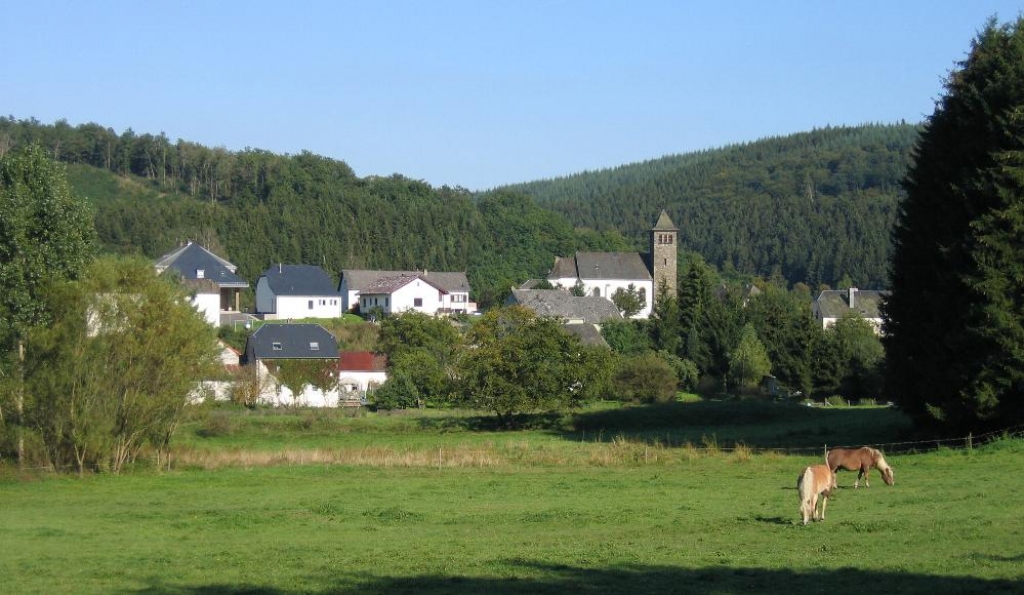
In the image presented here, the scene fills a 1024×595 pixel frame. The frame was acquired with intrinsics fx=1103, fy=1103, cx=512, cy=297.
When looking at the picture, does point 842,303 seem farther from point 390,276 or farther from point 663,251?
point 390,276

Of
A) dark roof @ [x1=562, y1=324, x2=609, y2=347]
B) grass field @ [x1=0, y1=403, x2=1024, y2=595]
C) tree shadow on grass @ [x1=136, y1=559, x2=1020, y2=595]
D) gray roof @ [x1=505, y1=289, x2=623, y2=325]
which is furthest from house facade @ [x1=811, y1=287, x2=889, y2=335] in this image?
tree shadow on grass @ [x1=136, y1=559, x2=1020, y2=595]

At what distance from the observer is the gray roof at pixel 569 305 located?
90.5 m

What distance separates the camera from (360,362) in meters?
63.8

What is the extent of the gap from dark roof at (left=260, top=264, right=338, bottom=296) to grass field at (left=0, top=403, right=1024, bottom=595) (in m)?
54.2

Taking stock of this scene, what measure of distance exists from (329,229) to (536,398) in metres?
71.3

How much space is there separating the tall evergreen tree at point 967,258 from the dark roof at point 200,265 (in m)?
60.5

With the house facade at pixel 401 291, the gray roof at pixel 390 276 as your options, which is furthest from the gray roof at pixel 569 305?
the gray roof at pixel 390 276

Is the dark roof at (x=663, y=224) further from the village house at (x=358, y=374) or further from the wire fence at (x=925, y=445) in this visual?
the wire fence at (x=925, y=445)

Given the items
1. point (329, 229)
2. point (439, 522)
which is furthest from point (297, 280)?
point (439, 522)

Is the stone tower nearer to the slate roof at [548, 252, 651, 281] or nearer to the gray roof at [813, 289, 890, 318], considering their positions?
the slate roof at [548, 252, 651, 281]

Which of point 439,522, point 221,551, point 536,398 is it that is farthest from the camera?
point 536,398

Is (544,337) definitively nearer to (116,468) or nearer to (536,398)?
(536,398)

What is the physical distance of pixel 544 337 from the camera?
48.8m

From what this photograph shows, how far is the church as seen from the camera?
393 ft
